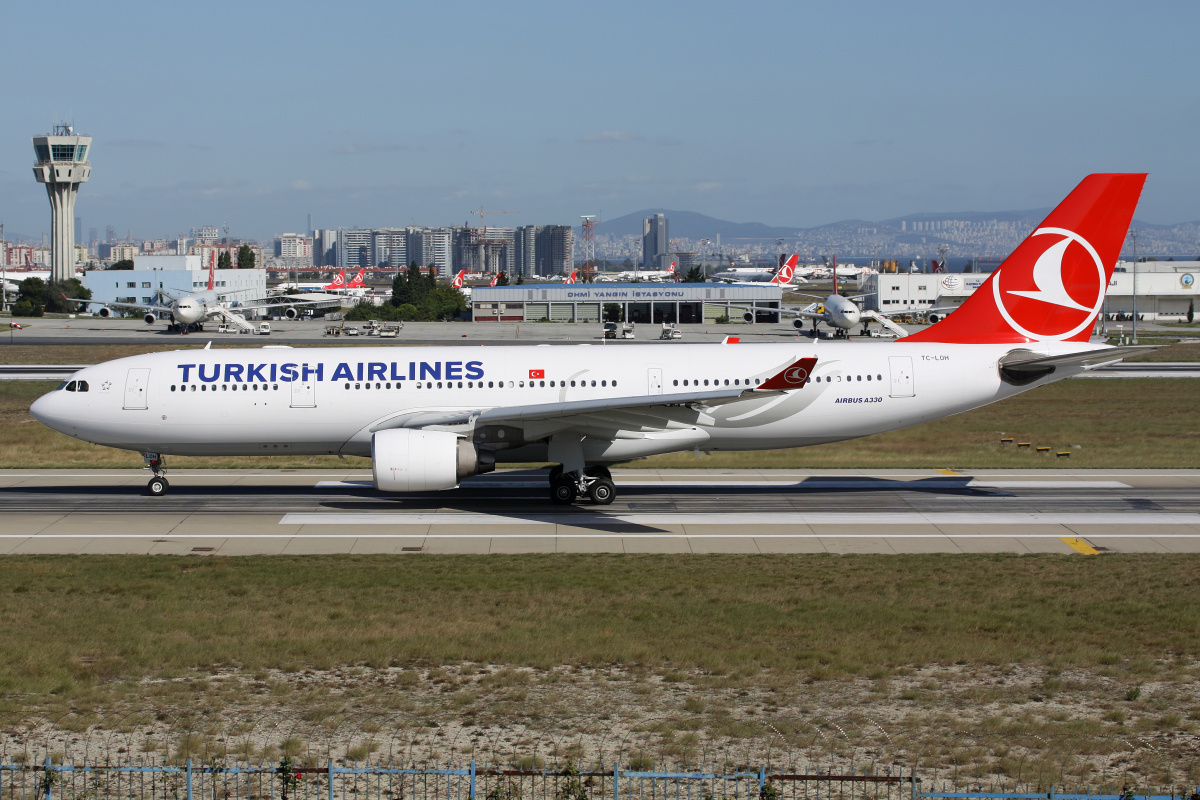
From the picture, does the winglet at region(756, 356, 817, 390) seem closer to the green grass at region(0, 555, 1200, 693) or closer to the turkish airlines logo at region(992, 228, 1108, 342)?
the green grass at region(0, 555, 1200, 693)

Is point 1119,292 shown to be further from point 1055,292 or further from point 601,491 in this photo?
point 601,491

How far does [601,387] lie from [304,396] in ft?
27.8

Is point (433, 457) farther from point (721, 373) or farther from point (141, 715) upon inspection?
point (141, 715)

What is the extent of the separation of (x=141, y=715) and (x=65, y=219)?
19930cm

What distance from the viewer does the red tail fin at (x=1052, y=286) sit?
1248 inches

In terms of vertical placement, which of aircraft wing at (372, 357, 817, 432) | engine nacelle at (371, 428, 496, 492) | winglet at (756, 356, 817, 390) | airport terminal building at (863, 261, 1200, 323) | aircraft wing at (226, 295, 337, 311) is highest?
airport terminal building at (863, 261, 1200, 323)

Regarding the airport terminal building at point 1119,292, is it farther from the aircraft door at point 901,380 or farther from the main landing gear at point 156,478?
the main landing gear at point 156,478

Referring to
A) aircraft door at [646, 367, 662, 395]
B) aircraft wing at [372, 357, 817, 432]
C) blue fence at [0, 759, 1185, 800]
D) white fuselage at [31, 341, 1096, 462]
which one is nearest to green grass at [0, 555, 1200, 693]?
blue fence at [0, 759, 1185, 800]

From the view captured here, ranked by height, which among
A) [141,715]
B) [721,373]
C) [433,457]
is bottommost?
[141,715]

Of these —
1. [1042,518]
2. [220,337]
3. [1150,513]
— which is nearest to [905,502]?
[1042,518]

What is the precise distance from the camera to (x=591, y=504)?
101 ft

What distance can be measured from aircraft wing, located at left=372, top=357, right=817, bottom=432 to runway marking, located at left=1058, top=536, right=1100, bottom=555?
7554 mm

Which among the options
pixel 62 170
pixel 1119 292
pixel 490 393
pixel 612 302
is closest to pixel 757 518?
pixel 490 393

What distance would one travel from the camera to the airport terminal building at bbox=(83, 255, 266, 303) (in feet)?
546
